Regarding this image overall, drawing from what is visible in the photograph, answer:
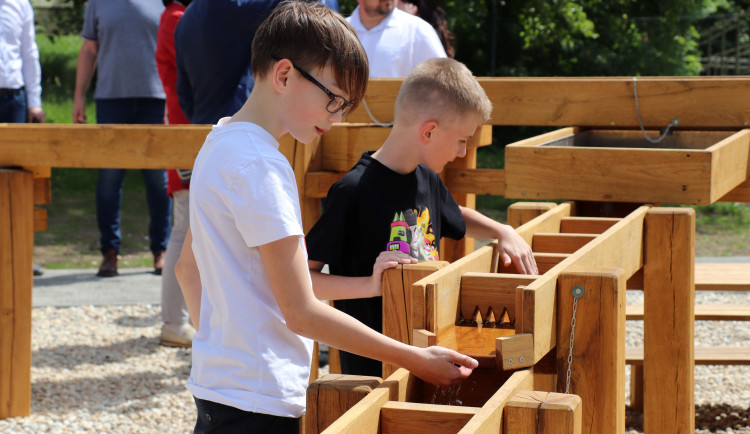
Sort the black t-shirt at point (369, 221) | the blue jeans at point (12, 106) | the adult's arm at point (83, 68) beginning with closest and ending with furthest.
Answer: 1. the black t-shirt at point (369, 221)
2. the blue jeans at point (12, 106)
3. the adult's arm at point (83, 68)

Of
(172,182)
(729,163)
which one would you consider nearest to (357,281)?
(729,163)

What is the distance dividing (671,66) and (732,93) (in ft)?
36.5

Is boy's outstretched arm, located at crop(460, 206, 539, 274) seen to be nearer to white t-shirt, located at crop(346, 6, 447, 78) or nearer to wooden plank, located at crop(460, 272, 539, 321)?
wooden plank, located at crop(460, 272, 539, 321)

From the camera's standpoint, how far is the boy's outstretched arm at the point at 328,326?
5.61 ft

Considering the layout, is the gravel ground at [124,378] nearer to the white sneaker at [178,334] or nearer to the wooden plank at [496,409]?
the white sneaker at [178,334]

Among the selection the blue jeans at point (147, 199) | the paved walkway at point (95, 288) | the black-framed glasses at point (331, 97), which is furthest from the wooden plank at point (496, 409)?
the blue jeans at point (147, 199)

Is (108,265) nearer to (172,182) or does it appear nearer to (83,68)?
(83,68)

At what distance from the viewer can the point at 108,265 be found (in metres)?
6.96

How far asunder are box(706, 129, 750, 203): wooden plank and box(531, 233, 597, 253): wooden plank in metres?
0.63

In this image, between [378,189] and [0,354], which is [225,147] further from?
[0,354]

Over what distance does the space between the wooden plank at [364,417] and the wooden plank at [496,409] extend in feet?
0.56

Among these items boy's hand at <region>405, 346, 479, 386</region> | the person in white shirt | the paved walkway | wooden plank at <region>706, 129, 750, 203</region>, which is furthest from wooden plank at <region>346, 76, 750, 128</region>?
the person in white shirt

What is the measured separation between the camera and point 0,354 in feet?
13.0

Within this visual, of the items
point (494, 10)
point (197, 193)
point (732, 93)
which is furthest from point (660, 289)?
point (494, 10)
